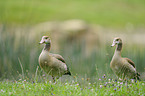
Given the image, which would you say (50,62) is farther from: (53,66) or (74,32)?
(74,32)

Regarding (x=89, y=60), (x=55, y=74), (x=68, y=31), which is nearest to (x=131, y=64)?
(x=55, y=74)

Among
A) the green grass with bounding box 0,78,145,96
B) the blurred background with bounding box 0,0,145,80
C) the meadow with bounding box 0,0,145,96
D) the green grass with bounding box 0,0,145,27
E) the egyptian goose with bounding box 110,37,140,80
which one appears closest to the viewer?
the green grass with bounding box 0,78,145,96

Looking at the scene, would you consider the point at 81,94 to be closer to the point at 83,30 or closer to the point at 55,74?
the point at 55,74

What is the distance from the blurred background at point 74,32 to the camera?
8688 mm

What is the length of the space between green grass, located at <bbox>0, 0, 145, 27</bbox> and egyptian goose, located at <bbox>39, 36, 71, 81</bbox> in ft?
77.4

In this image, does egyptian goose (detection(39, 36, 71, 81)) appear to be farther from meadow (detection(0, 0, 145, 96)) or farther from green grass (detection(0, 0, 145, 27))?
green grass (detection(0, 0, 145, 27))

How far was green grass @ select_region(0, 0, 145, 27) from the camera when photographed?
109 feet

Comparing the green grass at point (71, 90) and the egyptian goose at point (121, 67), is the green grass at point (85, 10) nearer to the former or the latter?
the egyptian goose at point (121, 67)

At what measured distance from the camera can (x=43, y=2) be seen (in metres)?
41.7

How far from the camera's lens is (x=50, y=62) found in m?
6.47

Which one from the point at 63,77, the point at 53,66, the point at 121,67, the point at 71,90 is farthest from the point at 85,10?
the point at 71,90

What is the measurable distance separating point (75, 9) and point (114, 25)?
6.46 m

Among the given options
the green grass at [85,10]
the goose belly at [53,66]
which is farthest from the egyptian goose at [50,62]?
the green grass at [85,10]

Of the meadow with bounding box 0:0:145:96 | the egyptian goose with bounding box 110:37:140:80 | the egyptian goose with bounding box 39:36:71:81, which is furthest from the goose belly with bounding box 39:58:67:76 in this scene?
the egyptian goose with bounding box 110:37:140:80
